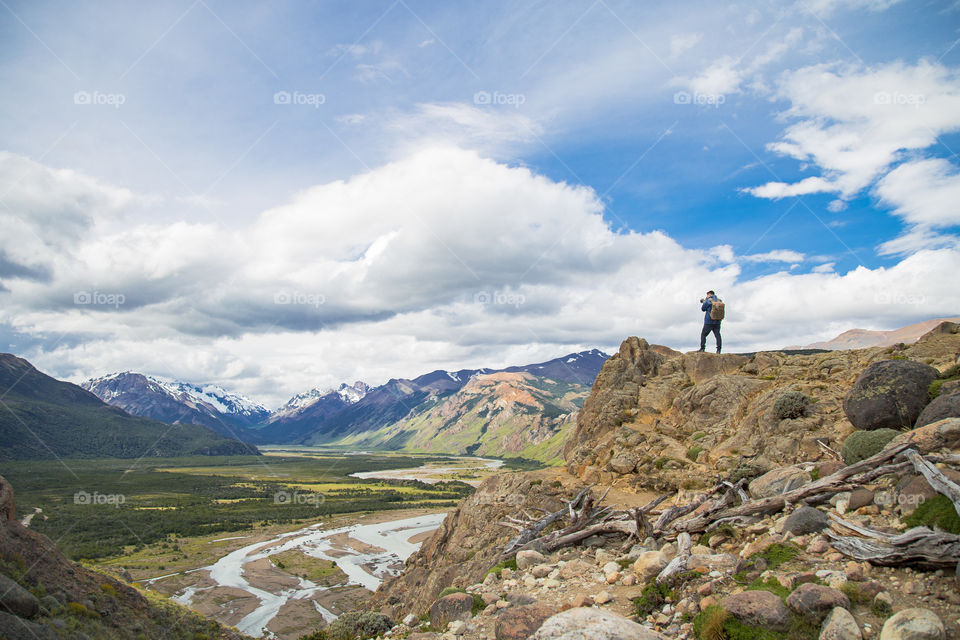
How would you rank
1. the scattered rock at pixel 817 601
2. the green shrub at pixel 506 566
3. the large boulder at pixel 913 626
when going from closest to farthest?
the large boulder at pixel 913 626
the scattered rock at pixel 817 601
the green shrub at pixel 506 566

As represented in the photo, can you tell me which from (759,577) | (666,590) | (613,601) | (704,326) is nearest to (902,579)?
(759,577)

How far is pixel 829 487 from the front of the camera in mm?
15375

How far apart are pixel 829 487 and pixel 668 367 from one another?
34086 mm

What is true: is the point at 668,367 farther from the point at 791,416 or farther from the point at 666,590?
the point at 666,590

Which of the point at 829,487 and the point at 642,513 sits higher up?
the point at 829,487

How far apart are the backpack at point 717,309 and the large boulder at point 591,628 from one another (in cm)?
3406

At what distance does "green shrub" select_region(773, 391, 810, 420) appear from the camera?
95.6ft

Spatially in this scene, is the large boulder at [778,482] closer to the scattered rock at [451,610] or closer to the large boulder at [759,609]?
the large boulder at [759,609]

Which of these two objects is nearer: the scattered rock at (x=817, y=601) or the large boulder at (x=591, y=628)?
the scattered rock at (x=817, y=601)

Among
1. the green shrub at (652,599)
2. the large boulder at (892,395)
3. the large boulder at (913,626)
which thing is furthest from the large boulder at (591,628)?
the large boulder at (892,395)

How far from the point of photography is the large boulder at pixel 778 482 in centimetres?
1778
